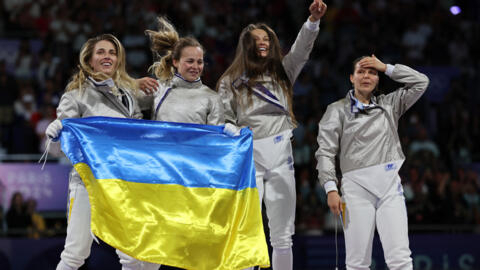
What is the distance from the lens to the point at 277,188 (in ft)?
16.4

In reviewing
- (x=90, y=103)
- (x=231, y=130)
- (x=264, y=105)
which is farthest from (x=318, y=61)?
(x=90, y=103)

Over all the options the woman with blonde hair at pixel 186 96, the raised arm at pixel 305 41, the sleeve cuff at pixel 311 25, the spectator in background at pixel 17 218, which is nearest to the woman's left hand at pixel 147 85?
the woman with blonde hair at pixel 186 96

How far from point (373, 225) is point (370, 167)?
16.0 inches

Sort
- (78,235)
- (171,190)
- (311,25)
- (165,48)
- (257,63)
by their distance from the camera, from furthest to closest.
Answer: (165,48), (257,63), (311,25), (171,190), (78,235)

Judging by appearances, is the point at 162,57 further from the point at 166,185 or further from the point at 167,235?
the point at 167,235

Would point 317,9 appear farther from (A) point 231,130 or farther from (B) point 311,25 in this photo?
(A) point 231,130

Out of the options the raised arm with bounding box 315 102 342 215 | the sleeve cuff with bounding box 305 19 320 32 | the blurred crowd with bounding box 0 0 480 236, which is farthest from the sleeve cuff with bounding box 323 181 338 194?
the blurred crowd with bounding box 0 0 480 236

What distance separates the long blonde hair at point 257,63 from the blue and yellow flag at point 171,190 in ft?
1.95

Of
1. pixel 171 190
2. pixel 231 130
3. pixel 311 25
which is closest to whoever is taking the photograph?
pixel 171 190

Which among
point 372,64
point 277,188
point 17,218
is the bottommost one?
point 17,218

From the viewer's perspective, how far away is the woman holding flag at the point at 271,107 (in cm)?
499

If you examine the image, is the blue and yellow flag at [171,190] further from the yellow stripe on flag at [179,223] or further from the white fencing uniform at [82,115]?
the white fencing uniform at [82,115]

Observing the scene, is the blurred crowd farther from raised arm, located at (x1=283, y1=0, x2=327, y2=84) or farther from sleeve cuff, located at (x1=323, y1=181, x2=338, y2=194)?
sleeve cuff, located at (x1=323, y1=181, x2=338, y2=194)

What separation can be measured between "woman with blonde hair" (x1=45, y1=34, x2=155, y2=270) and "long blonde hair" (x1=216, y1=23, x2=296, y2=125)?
2.66 feet
